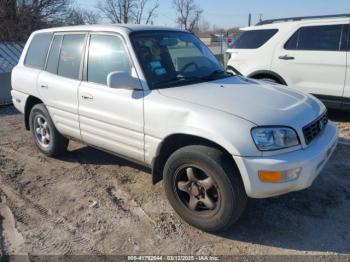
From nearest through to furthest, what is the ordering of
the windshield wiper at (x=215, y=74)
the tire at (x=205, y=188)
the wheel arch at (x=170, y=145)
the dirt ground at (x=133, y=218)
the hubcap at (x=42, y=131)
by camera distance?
the tire at (x=205, y=188) → the dirt ground at (x=133, y=218) → the wheel arch at (x=170, y=145) → the windshield wiper at (x=215, y=74) → the hubcap at (x=42, y=131)

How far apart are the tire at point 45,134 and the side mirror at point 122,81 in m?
1.85

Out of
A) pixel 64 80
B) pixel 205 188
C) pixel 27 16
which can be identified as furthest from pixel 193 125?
pixel 27 16

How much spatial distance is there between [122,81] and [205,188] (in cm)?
132

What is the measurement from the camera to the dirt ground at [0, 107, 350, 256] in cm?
331

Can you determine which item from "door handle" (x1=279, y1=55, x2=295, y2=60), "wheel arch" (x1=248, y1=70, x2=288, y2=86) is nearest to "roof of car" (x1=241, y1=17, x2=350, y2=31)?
"door handle" (x1=279, y1=55, x2=295, y2=60)

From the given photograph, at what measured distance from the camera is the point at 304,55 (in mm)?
6871

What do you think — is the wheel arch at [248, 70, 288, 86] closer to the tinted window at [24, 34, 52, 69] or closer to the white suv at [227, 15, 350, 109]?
the white suv at [227, 15, 350, 109]

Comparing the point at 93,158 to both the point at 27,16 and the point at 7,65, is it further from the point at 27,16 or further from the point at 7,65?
the point at 27,16

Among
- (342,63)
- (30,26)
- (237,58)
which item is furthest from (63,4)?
(342,63)

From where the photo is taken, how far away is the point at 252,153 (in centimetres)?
303

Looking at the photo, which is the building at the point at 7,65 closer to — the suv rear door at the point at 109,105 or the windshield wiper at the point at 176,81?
the suv rear door at the point at 109,105

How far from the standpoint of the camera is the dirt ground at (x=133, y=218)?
3.31 metres

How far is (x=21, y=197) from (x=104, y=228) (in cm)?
130

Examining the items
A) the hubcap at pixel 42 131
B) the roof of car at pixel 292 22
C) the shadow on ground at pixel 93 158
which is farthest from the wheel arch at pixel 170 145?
the roof of car at pixel 292 22
